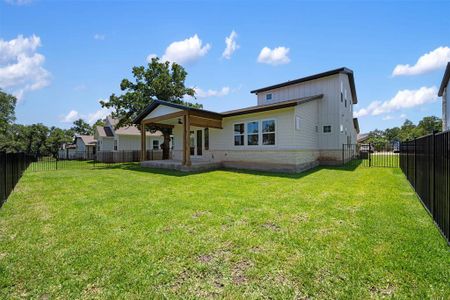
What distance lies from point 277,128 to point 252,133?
1662 millimetres

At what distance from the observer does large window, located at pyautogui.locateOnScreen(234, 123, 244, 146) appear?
13.8 metres

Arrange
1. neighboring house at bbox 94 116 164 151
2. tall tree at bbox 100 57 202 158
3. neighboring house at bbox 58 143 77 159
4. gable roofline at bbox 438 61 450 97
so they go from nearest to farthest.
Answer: gable roofline at bbox 438 61 450 97 < tall tree at bbox 100 57 202 158 < neighboring house at bbox 94 116 164 151 < neighboring house at bbox 58 143 77 159

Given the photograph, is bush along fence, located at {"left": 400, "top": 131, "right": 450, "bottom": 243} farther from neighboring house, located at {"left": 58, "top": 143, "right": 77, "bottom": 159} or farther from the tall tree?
neighboring house, located at {"left": 58, "top": 143, "right": 77, "bottom": 159}

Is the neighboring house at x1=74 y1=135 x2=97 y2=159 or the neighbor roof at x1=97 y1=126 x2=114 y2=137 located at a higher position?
the neighbor roof at x1=97 y1=126 x2=114 y2=137

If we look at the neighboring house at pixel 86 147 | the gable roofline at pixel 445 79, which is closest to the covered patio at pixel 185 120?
the gable roofline at pixel 445 79

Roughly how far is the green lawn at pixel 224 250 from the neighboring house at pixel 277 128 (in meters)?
6.42

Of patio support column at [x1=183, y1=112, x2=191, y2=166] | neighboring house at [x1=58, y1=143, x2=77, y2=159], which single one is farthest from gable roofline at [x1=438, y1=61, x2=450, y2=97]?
neighboring house at [x1=58, y1=143, x2=77, y2=159]

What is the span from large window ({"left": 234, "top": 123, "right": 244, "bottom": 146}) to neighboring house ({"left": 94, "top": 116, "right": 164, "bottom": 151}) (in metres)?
17.1

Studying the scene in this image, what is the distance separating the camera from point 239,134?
45.8 feet

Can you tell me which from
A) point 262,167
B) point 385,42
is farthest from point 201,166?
point 385,42

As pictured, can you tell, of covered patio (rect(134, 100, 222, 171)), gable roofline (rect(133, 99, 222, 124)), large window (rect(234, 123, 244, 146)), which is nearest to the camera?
gable roofline (rect(133, 99, 222, 124))

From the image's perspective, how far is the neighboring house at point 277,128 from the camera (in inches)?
477

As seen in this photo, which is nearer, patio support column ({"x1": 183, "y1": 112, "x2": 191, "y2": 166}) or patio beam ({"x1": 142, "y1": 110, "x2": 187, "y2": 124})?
patio support column ({"x1": 183, "y1": 112, "x2": 191, "y2": 166})

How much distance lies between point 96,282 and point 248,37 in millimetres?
12488
